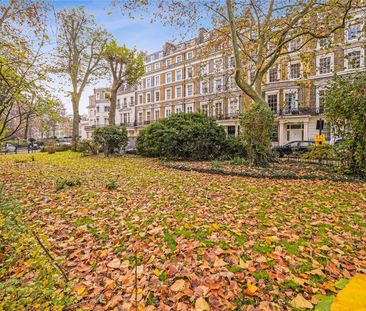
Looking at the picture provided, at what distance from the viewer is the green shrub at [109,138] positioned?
15303 millimetres

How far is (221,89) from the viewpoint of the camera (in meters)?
20.9

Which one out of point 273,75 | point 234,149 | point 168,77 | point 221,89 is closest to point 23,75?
point 234,149

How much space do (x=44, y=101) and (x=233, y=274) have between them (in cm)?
531

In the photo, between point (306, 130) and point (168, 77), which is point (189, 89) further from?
point (306, 130)

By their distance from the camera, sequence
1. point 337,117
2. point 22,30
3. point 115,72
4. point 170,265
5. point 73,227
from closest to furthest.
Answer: point 170,265 → point 73,227 → point 22,30 → point 337,117 → point 115,72

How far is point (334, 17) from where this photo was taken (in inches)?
357

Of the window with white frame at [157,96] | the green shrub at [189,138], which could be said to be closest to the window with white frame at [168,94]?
the window with white frame at [157,96]

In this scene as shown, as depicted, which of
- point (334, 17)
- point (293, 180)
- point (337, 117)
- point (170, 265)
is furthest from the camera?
point (334, 17)

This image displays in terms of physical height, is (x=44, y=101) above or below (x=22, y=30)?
below

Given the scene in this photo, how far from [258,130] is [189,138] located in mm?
3873

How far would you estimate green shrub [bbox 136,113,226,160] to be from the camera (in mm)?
11969

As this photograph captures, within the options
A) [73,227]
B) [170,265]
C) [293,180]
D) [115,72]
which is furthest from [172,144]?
[115,72]

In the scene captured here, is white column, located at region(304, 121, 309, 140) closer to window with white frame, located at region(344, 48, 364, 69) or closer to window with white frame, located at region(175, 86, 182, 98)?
window with white frame, located at region(344, 48, 364, 69)

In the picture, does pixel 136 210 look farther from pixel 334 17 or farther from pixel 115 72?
pixel 115 72
